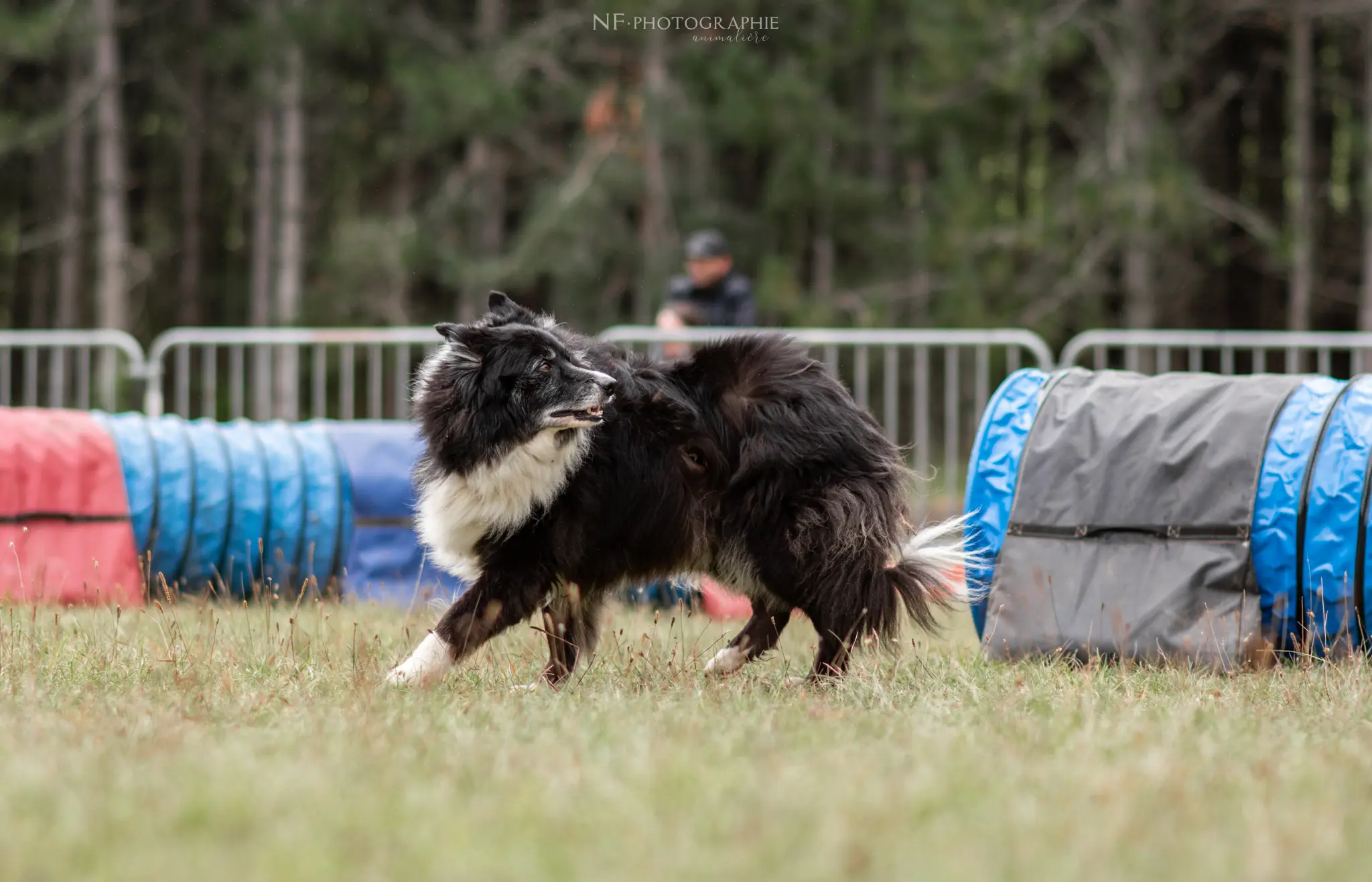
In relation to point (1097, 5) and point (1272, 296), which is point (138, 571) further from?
point (1272, 296)

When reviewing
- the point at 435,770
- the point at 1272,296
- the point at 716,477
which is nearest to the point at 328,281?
the point at 1272,296

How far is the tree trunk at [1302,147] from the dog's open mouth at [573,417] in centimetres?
1444

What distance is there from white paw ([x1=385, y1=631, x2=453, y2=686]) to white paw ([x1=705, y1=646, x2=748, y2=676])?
104 centimetres

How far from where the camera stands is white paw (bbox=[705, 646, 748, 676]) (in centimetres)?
527

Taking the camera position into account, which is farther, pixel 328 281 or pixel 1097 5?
pixel 328 281

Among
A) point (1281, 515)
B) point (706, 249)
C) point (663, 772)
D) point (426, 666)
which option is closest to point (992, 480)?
point (1281, 515)

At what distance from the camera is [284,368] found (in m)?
13.4

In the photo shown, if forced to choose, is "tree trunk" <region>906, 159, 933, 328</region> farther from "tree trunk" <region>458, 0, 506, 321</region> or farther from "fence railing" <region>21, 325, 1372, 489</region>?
"tree trunk" <region>458, 0, 506, 321</region>

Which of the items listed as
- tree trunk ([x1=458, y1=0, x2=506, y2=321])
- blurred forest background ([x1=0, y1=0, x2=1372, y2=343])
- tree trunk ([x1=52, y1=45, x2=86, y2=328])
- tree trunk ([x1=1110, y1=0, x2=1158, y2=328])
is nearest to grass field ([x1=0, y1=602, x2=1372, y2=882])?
tree trunk ([x1=1110, y1=0, x2=1158, y2=328])

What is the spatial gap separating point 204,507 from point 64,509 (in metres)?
0.67

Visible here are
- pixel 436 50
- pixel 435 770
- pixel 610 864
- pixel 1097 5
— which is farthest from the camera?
pixel 436 50

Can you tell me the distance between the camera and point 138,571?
7234mm

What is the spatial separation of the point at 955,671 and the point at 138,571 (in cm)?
433

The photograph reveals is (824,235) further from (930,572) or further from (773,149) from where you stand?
(930,572)
